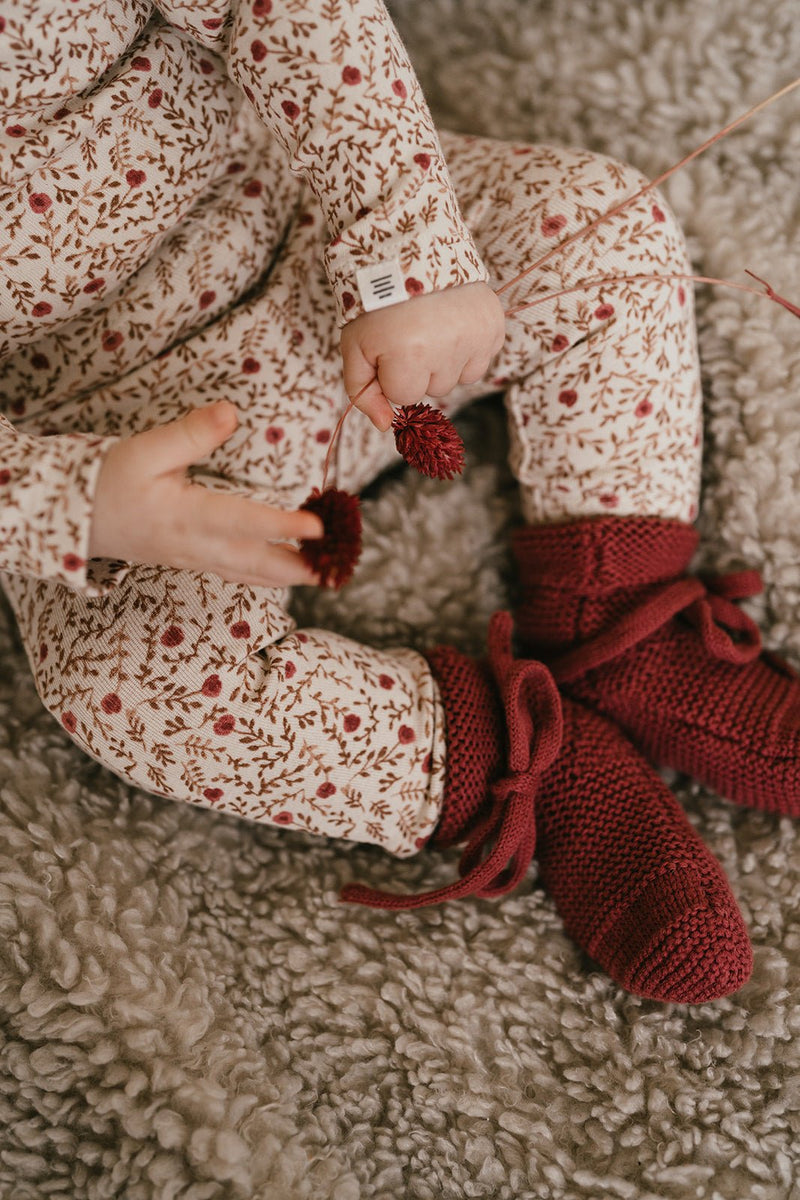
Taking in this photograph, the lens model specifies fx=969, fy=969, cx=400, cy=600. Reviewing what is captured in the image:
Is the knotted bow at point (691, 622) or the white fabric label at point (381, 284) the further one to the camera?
the knotted bow at point (691, 622)

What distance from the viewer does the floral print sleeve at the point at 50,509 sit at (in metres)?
0.59

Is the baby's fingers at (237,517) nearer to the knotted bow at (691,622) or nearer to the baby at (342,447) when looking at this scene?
the baby at (342,447)

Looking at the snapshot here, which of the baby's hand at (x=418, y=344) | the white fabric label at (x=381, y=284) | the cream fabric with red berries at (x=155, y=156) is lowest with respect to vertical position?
the baby's hand at (x=418, y=344)

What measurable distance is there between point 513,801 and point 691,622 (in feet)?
0.71

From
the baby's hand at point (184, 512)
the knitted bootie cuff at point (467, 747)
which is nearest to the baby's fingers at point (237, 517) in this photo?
the baby's hand at point (184, 512)

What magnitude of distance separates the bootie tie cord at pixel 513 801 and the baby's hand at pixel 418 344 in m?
0.23

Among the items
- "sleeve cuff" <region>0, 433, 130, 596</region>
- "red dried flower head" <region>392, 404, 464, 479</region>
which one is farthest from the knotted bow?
"sleeve cuff" <region>0, 433, 130, 596</region>

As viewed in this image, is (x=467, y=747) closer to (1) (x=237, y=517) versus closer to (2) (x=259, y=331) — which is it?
(1) (x=237, y=517)

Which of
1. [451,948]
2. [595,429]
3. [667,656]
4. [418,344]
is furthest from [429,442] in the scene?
[451,948]

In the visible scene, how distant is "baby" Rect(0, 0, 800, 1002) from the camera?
25.5 inches

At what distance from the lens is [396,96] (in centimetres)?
66

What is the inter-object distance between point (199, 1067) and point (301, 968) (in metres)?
0.10

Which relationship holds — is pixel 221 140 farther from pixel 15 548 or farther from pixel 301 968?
pixel 301 968

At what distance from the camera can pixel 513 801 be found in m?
0.72
